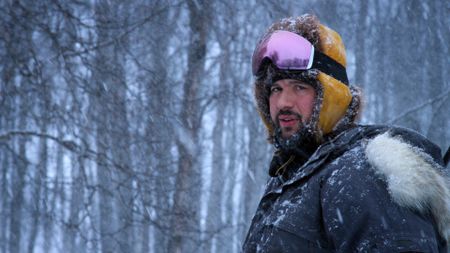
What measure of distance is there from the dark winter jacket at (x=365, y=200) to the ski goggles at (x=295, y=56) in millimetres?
285

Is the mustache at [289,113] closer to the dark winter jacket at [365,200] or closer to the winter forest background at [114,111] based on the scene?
the dark winter jacket at [365,200]

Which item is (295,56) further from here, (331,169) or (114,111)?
(114,111)

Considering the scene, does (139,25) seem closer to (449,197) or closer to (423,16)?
(423,16)

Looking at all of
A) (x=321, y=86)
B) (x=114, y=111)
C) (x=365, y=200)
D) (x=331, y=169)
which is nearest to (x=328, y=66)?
(x=321, y=86)

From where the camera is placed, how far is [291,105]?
1895mm

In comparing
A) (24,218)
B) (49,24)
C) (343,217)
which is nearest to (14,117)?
(49,24)

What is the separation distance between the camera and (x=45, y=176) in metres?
6.21

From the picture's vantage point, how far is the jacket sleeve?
4.66 feet

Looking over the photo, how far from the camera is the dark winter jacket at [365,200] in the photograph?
1.45m

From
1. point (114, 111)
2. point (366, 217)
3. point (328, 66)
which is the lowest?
point (366, 217)

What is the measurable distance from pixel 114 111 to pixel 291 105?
15.0 ft

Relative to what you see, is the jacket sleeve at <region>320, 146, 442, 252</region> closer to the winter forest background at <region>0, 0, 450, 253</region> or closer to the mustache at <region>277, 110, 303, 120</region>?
the mustache at <region>277, 110, 303, 120</region>

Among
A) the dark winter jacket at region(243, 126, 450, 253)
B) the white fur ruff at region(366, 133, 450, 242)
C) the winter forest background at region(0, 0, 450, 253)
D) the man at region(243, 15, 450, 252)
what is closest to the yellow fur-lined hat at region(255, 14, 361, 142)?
the man at region(243, 15, 450, 252)

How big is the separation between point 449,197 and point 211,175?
25.4 feet
